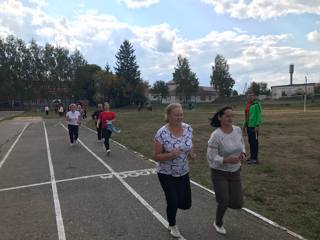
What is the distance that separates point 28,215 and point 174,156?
3.11 m

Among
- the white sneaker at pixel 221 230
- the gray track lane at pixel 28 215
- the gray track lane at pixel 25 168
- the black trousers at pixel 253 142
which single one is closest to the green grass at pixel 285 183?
the black trousers at pixel 253 142

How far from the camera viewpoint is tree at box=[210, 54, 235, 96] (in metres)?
107

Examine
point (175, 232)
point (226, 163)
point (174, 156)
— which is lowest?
point (175, 232)

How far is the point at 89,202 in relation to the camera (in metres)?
7.93

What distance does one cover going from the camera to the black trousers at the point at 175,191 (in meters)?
5.60

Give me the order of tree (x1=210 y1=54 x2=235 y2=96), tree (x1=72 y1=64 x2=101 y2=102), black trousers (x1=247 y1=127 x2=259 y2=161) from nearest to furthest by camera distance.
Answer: black trousers (x1=247 y1=127 x2=259 y2=161) → tree (x1=72 y1=64 x2=101 y2=102) → tree (x1=210 y1=54 x2=235 y2=96)

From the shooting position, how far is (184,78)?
4225 inches

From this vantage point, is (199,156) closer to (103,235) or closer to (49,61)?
(103,235)

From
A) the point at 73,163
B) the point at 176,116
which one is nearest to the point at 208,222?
the point at 176,116

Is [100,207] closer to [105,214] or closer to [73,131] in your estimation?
[105,214]

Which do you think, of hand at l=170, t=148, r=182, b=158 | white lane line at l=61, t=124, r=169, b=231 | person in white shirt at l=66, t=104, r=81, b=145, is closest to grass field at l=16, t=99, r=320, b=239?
white lane line at l=61, t=124, r=169, b=231

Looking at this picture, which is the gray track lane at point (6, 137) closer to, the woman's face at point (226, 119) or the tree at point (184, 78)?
the woman's face at point (226, 119)

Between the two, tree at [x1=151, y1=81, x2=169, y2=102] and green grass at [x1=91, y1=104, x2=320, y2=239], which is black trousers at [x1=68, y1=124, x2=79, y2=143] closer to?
green grass at [x1=91, y1=104, x2=320, y2=239]

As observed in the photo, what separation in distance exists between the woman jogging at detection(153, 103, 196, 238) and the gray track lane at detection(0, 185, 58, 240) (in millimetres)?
1719
